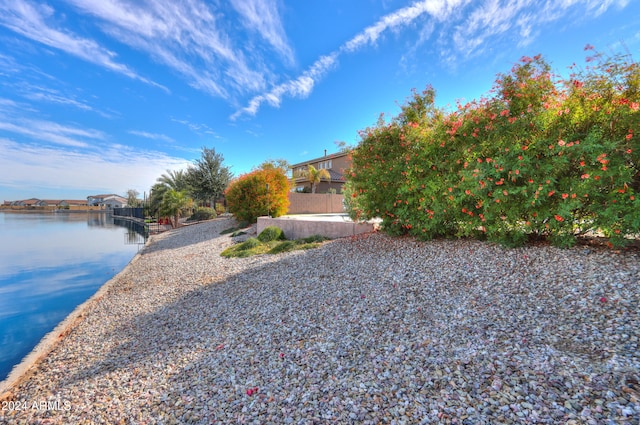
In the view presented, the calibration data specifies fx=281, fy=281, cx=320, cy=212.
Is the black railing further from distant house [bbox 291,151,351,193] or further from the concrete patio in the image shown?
the concrete patio

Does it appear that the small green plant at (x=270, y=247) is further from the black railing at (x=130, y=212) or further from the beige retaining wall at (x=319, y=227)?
the black railing at (x=130, y=212)

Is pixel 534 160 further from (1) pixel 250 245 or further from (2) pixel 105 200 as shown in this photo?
(2) pixel 105 200

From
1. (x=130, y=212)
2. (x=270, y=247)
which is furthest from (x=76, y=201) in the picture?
(x=270, y=247)

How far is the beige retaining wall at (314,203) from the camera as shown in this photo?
21609 millimetres

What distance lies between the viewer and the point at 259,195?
1552cm

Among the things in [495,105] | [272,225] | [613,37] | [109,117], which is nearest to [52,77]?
[109,117]

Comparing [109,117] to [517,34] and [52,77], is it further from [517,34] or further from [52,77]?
[517,34]

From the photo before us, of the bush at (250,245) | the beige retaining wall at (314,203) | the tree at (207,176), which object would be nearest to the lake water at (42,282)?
the bush at (250,245)

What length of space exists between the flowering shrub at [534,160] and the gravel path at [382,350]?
0.54 m

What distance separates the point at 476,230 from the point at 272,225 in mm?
8237

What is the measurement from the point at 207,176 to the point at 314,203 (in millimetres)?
11360

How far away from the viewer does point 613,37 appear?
3945mm

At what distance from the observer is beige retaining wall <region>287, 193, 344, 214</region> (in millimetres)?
21609

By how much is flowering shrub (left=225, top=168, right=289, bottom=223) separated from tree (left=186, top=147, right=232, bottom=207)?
1194 cm
